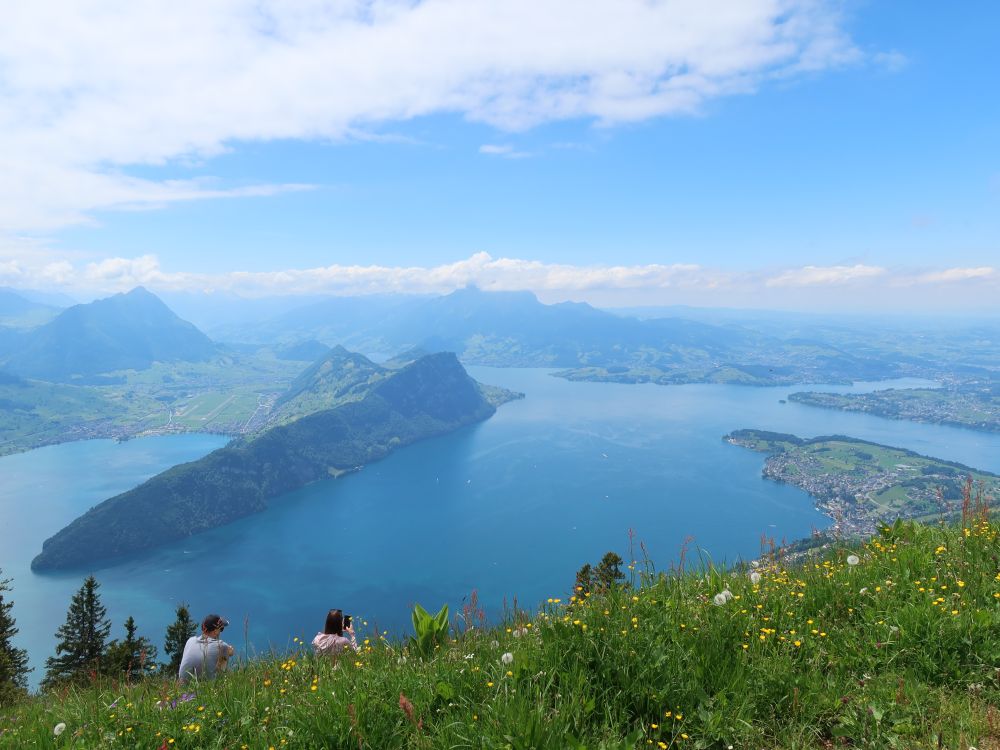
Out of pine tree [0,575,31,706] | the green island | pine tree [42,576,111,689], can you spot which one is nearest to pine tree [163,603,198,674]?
pine tree [42,576,111,689]

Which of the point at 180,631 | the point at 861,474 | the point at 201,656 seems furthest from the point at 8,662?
the point at 861,474

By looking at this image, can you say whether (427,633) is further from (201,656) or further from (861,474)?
(861,474)

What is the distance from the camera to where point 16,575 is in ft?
357

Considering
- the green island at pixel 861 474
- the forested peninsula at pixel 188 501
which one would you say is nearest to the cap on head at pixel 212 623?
the green island at pixel 861 474

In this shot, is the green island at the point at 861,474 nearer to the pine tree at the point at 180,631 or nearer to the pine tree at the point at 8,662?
the pine tree at the point at 180,631

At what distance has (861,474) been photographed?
506ft

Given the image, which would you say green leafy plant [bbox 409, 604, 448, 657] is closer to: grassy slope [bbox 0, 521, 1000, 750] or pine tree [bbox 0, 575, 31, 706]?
grassy slope [bbox 0, 521, 1000, 750]

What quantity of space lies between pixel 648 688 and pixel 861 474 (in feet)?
612

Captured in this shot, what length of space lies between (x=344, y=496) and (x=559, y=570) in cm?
9194

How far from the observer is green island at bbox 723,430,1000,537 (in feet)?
412

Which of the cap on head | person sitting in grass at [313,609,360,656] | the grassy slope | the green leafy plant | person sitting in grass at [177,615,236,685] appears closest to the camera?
the grassy slope

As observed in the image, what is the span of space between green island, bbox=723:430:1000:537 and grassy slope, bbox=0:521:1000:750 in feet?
424

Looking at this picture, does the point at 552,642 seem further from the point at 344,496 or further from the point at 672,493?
the point at 344,496

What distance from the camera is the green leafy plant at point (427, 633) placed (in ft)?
18.0
